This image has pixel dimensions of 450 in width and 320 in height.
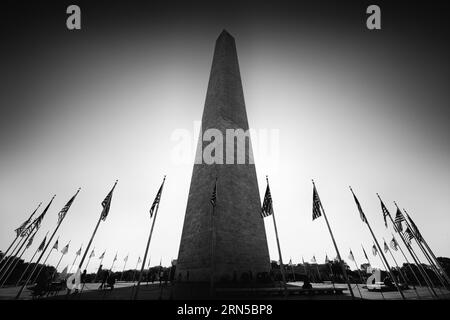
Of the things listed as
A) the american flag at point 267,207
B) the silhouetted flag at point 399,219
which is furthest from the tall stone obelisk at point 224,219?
the silhouetted flag at point 399,219

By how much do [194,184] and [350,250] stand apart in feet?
75.7

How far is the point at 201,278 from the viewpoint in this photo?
576 inches

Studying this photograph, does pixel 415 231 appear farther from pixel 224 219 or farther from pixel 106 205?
pixel 106 205

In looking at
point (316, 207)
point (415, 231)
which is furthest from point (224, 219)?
point (415, 231)

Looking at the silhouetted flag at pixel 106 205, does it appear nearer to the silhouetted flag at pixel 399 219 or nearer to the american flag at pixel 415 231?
the silhouetted flag at pixel 399 219

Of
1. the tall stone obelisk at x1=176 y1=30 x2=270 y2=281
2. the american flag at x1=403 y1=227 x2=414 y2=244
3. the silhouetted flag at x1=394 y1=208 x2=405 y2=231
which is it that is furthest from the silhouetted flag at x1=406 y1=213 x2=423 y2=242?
the tall stone obelisk at x1=176 y1=30 x2=270 y2=281

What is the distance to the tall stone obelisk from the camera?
1499 cm

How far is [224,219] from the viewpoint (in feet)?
52.0

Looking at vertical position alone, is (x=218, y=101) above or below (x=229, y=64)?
below

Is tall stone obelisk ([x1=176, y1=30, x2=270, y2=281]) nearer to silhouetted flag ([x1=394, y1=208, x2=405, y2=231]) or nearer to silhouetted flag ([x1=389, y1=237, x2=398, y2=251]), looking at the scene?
silhouetted flag ([x1=394, y1=208, x2=405, y2=231])

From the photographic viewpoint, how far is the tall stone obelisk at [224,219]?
15.0m
